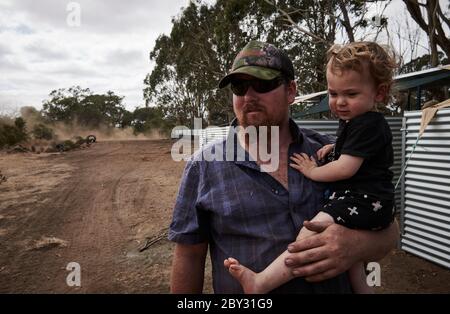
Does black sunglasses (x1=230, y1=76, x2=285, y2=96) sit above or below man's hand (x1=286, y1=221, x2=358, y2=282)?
above

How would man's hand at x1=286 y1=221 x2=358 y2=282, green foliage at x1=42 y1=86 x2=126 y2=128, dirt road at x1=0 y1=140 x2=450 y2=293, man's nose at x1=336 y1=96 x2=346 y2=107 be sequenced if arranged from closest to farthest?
man's hand at x1=286 y1=221 x2=358 y2=282 → man's nose at x1=336 y1=96 x2=346 y2=107 → dirt road at x1=0 y1=140 x2=450 y2=293 → green foliage at x1=42 y1=86 x2=126 y2=128

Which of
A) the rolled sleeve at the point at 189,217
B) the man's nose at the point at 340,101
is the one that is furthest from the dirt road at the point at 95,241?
the man's nose at the point at 340,101

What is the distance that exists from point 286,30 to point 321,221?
19262 millimetres

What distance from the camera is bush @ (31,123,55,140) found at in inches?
1133

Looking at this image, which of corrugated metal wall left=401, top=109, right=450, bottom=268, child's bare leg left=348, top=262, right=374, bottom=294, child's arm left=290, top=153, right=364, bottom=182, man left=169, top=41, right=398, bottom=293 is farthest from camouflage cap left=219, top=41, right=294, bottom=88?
corrugated metal wall left=401, top=109, right=450, bottom=268

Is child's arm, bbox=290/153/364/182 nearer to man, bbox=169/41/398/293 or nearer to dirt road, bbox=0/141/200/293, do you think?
man, bbox=169/41/398/293

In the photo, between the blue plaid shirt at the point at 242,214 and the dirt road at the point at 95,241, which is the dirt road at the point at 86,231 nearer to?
the dirt road at the point at 95,241

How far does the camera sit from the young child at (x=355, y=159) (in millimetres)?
1605

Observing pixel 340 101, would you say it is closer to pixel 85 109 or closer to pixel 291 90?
pixel 291 90

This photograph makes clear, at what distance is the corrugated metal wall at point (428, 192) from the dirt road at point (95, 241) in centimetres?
28

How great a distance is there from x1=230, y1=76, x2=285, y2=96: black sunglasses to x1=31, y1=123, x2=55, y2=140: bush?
1203 inches
